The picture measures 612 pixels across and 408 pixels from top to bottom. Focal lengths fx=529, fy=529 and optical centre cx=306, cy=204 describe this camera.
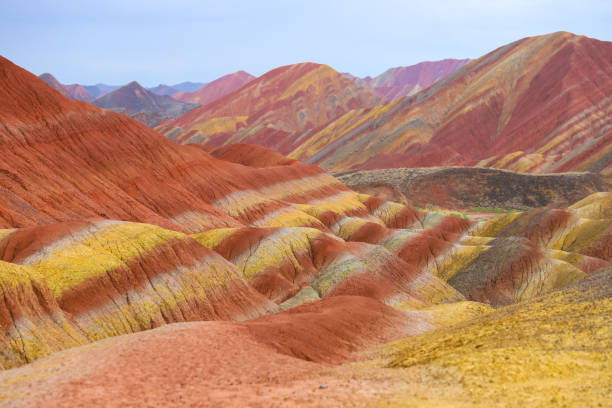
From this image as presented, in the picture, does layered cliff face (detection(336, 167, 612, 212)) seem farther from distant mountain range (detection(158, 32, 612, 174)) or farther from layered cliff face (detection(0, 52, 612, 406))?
layered cliff face (detection(0, 52, 612, 406))

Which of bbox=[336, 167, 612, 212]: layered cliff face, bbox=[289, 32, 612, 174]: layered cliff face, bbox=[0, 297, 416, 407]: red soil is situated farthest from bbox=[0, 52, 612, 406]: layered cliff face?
bbox=[289, 32, 612, 174]: layered cliff face

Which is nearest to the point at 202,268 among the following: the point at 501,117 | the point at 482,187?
the point at 482,187

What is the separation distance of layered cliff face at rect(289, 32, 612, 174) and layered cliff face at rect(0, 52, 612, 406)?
65270mm

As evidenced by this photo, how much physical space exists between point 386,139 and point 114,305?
128979 millimetres

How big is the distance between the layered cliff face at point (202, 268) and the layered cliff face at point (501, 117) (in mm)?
65270

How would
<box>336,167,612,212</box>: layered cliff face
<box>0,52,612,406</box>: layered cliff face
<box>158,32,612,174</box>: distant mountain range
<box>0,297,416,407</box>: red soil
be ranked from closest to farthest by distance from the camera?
<box>0,297,416,407</box>: red soil
<box>0,52,612,406</box>: layered cliff face
<box>336,167,612,212</box>: layered cliff face
<box>158,32,612,174</box>: distant mountain range

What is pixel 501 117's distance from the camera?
145500mm

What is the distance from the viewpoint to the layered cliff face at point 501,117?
413 ft

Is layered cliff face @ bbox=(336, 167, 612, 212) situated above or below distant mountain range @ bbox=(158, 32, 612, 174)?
below

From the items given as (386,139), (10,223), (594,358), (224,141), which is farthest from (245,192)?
(224,141)

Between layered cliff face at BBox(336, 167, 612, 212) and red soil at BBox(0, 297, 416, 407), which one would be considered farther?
layered cliff face at BBox(336, 167, 612, 212)

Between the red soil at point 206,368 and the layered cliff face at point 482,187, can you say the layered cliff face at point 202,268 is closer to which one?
the red soil at point 206,368

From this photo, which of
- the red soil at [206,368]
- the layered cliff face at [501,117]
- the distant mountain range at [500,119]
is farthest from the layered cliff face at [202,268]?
the layered cliff face at [501,117]

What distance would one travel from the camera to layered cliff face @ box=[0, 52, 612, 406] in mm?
17406
